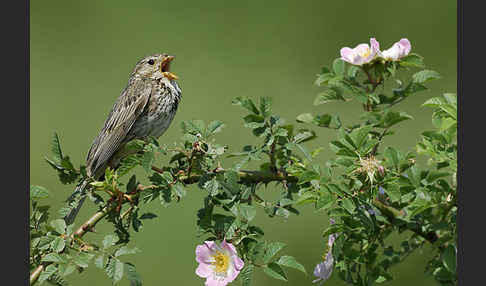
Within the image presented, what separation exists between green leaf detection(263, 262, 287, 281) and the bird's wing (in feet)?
1.60

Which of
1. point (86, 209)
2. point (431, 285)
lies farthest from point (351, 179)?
point (86, 209)

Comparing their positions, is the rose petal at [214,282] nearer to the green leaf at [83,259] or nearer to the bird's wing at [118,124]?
the green leaf at [83,259]

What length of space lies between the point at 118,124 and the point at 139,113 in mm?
64

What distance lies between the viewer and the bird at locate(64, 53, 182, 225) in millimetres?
1238

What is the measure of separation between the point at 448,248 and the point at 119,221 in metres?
0.43

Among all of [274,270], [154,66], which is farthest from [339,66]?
[154,66]

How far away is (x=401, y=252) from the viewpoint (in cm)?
100

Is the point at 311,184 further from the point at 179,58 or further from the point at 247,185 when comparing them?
the point at 179,58

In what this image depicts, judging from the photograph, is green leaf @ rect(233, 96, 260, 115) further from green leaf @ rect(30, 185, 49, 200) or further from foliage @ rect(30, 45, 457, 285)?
green leaf @ rect(30, 185, 49, 200)

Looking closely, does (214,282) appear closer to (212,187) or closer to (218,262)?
(218,262)

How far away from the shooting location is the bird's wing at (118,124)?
122cm

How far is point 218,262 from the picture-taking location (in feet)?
2.72

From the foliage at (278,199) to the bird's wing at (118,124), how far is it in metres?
0.30

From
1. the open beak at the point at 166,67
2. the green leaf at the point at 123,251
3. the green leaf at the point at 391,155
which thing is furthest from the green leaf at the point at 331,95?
the open beak at the point at 166,67
